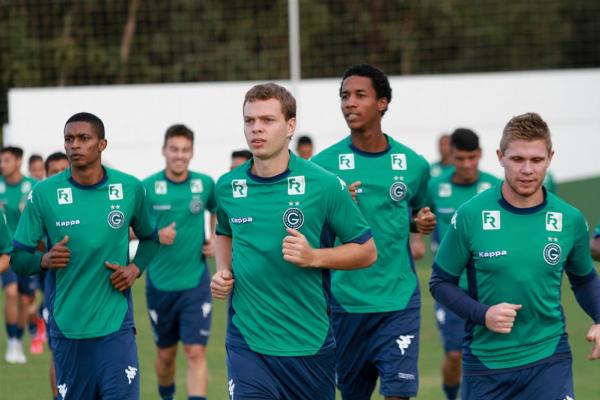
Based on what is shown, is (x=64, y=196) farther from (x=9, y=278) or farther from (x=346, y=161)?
(x=9, y=278)

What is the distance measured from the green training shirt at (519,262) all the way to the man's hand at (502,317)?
8.3 inches

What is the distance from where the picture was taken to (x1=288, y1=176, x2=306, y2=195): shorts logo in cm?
604

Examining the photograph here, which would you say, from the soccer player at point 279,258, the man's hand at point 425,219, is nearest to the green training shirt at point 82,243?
the soccer player at point 279,258

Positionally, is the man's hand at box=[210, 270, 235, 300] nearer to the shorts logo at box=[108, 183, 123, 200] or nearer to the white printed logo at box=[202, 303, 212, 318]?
the shorts logo at box=[108, 183, 123, 200]

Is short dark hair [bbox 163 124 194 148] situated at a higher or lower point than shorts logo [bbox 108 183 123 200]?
higher

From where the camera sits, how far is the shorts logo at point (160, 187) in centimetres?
1055

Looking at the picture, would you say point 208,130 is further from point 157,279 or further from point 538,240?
point 538,240

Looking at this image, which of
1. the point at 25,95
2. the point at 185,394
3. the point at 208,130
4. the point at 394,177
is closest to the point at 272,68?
the point at 208,130

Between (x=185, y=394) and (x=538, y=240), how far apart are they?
578 cm

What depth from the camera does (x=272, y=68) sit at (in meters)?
31.7

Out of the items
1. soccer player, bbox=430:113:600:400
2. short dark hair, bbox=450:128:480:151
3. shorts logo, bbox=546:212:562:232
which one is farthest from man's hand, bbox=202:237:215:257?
shorts logo, bbox=546:212:562:232

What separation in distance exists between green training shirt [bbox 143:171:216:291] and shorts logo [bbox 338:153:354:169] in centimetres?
280

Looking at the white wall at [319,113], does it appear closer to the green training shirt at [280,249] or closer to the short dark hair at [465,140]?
the short dark hair at [465,140]

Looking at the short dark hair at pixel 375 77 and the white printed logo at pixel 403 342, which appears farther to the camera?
the short dark hair at pixel 375 77
